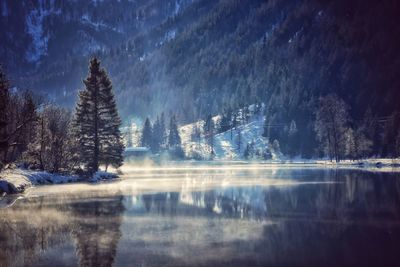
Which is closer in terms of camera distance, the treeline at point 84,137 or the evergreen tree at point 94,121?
the treeline at point 84,137

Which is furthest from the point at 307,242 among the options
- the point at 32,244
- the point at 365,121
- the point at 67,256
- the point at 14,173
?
the point at 365,121

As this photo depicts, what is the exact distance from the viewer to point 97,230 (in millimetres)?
22000

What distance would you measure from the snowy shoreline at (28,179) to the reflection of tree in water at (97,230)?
12261 millimetres

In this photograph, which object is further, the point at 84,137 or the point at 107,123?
the point at 107,123

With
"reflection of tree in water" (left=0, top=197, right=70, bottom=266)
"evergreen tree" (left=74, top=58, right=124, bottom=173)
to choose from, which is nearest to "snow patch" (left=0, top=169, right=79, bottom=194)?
"evergreen tree" (left=74, top=58, right=124, bottom=173)

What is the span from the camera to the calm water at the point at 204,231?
635 inches

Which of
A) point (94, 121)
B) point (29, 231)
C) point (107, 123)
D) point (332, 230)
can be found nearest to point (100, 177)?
point (94, 121)

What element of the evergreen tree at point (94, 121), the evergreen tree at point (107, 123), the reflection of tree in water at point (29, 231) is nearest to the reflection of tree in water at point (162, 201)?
the reflection of tree in water at point (29, 231)

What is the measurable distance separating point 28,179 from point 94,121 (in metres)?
17.1

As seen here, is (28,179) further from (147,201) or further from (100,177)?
(147,201)

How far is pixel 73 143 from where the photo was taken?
6500 cm

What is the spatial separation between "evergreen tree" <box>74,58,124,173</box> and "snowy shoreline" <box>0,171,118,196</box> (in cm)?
323

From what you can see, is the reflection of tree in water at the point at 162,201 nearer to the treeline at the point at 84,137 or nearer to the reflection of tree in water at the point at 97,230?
the reflection of tree in water at the point at 97,230

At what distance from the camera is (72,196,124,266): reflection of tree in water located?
53.9ft
